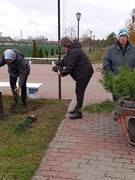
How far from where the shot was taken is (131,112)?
4.06m

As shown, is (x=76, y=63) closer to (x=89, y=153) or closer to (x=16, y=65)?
(x=16, y=65)

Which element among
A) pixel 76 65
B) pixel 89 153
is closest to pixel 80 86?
pixel 76 65

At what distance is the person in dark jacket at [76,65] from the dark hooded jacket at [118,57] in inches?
14.6

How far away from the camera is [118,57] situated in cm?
521

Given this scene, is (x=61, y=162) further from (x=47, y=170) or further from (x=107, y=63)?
(x=107, y=63)

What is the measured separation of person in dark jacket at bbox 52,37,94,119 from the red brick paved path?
556 mm

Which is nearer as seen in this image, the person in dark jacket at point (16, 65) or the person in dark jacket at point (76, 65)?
the person in dark jacket at point (76, 65)

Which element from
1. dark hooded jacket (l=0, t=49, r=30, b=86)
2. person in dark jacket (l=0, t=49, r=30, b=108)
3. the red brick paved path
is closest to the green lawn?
the red brick paved path

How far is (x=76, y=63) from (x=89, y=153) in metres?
1.82

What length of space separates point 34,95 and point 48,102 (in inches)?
23.3

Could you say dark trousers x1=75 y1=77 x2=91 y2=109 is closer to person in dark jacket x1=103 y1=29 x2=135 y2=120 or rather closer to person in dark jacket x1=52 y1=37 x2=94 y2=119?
person in dark jacket x1=52 y1=37 x2=94 y2=119

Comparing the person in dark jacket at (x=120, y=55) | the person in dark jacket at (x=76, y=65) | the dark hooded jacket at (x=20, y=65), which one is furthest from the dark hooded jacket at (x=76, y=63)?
the dark hooded jacket at (x=20, y=65)

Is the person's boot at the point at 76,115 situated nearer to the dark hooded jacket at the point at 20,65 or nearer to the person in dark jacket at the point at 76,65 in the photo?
the person in dark jacket at the point at 76,65

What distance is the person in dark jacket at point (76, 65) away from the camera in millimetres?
5234
